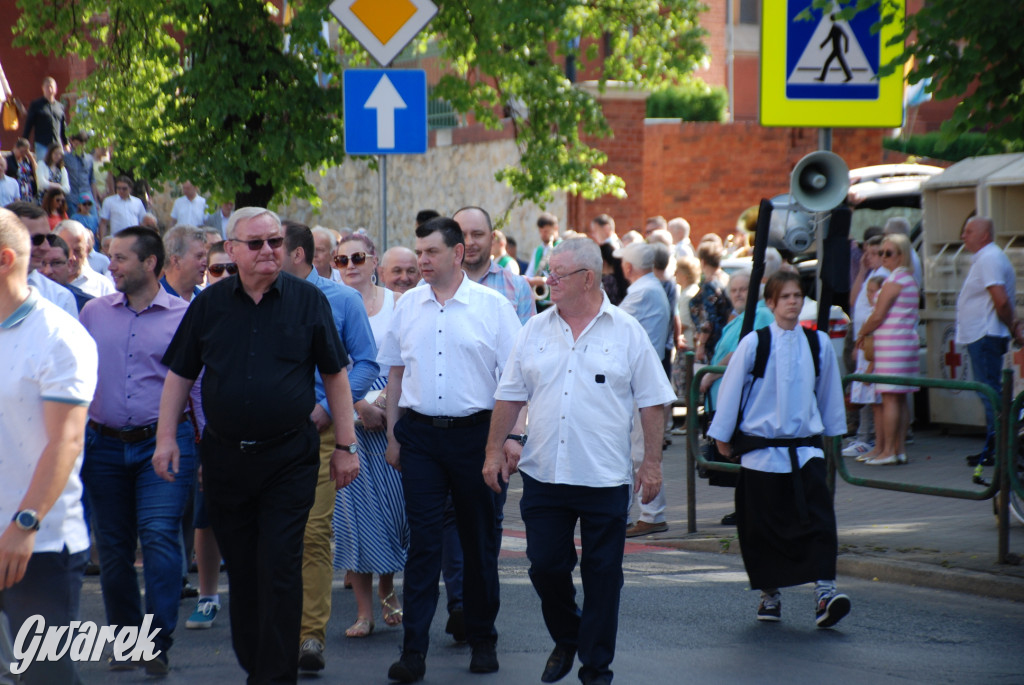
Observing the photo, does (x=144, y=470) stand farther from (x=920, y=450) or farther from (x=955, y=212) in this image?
(x=955, y=212)

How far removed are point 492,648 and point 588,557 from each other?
0.75 m

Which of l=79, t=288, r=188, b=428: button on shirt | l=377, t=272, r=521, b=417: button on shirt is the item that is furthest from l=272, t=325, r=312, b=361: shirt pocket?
l=79, t=288, r=188, b=428: button on shirt

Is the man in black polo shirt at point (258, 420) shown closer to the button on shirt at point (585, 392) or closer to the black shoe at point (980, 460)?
the button on shirt at point (585, 392)

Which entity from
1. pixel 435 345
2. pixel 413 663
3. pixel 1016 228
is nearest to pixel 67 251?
pixel 435 345

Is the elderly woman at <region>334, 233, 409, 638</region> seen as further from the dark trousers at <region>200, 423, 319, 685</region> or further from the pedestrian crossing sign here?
the pedestrian crossing sign

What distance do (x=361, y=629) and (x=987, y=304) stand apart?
7.58 m

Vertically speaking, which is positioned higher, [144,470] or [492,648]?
[144,470]

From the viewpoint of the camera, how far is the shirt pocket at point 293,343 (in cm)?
562

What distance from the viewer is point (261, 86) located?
15.3 meters

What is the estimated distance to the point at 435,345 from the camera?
256 inches

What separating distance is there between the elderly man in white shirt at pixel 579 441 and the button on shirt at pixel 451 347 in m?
0.33

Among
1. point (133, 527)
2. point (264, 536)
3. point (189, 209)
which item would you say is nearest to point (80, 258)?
point (133, 527)

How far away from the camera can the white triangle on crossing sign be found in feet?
29.2

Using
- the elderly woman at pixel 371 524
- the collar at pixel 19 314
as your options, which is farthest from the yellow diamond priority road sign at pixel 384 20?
the collar at pixel 19 314
